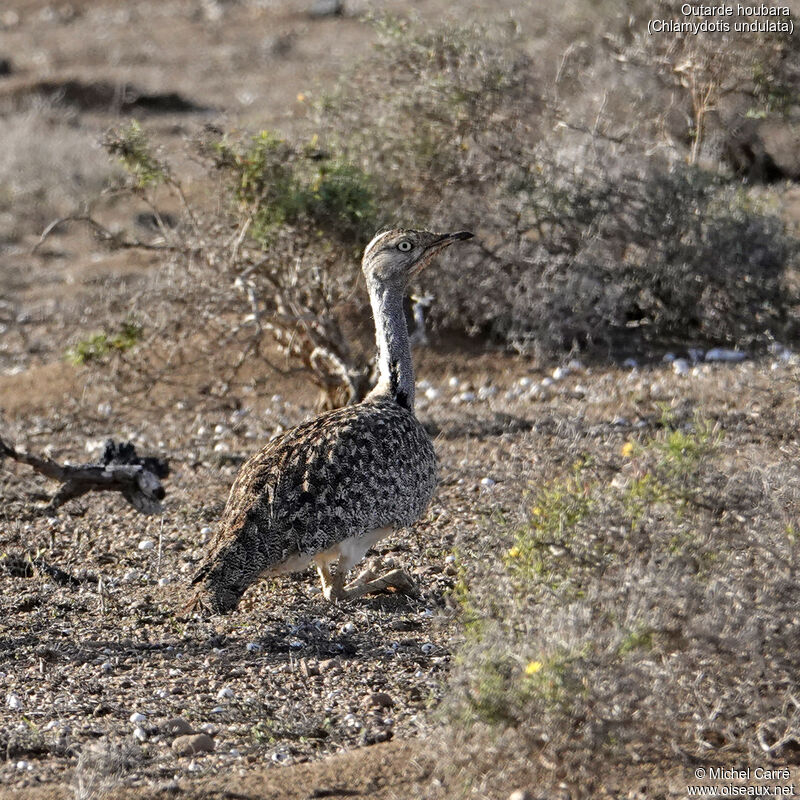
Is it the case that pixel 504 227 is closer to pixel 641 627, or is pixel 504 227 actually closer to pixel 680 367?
pixel 680 367

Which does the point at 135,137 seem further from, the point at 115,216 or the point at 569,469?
the point at 115,216

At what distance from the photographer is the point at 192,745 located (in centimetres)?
411

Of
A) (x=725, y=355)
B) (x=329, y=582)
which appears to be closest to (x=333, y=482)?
(x=329, y=582)

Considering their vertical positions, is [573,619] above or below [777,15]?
below

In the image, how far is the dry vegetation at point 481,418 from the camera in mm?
3721

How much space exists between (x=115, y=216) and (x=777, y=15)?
765 centimetres

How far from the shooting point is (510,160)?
28.4 ft

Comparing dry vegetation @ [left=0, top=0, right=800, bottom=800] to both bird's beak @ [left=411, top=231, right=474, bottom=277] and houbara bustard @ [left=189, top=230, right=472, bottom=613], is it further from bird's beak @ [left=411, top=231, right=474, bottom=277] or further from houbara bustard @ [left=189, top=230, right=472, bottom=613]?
bird's beak @ [left=411, top=231, right=474, bottom=277]

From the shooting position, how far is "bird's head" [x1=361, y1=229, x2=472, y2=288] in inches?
243

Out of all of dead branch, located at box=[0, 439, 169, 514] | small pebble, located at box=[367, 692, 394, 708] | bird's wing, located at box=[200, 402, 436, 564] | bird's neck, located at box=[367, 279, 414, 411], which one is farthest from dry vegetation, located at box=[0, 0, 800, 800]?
bird's neck, located at box=[367, 279, 414, 411]

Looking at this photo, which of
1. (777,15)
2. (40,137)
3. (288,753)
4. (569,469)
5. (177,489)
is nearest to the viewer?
(288,753)

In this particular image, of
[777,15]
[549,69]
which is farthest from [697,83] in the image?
[549,69]

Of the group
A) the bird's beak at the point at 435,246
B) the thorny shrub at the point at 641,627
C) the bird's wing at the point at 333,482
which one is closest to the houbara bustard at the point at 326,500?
the bird's wing at the point at 333,482

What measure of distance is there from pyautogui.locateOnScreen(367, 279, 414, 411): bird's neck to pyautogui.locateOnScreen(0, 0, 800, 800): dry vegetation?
71cm
